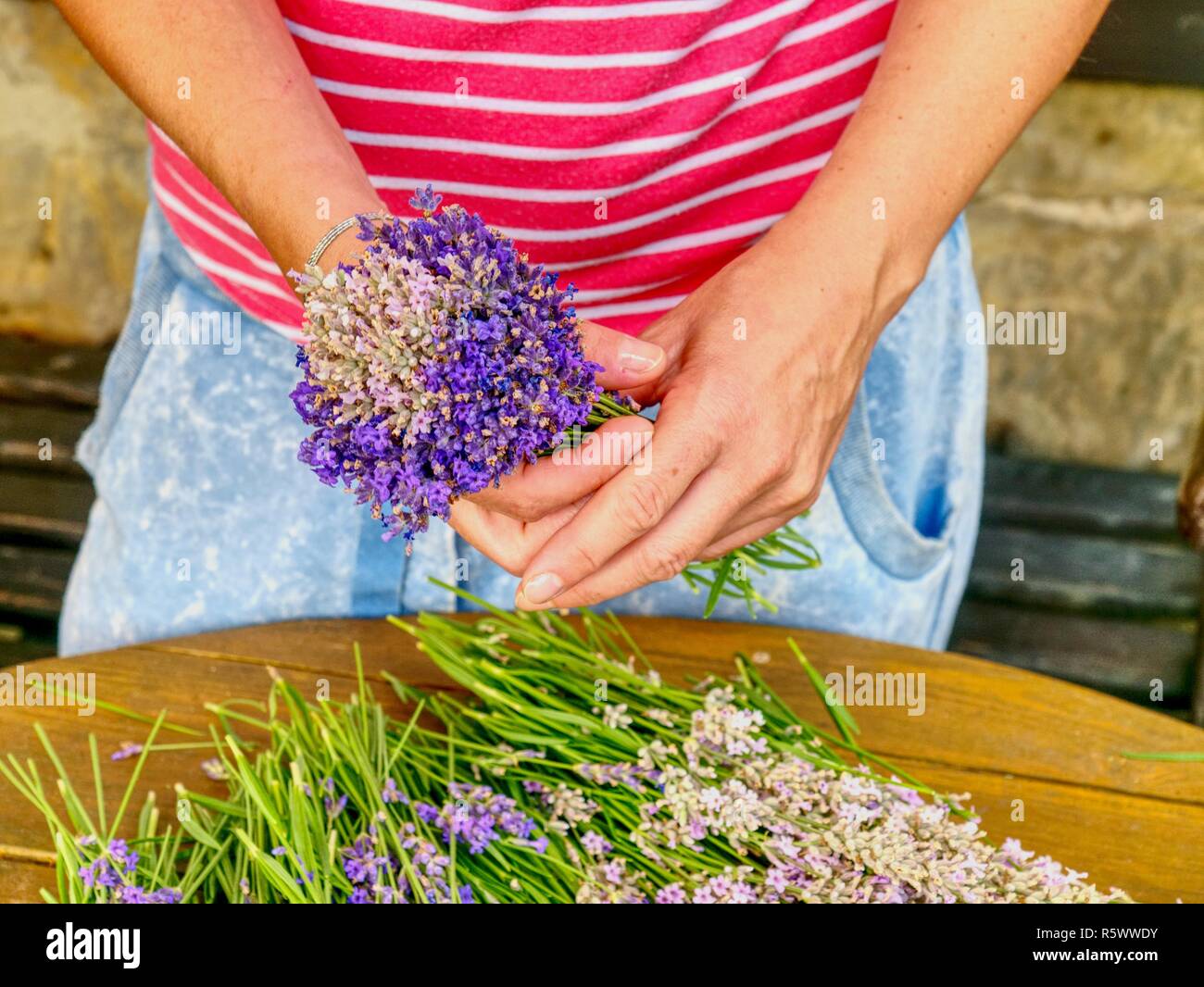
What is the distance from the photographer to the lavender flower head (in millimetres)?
689

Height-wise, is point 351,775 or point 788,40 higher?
point 788,40

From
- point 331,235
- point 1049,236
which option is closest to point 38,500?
point 331,235

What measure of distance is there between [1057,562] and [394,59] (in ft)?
5.50

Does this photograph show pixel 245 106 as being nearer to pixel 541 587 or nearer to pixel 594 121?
pixel 594 121

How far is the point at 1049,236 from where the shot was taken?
7.79 ft

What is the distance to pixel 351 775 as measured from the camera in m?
0.95

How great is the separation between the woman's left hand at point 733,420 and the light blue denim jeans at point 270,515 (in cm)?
32

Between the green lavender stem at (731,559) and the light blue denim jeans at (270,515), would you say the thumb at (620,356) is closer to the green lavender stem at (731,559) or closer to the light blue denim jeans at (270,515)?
the green lavender stem at (731,559)

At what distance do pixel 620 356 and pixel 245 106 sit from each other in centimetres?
38

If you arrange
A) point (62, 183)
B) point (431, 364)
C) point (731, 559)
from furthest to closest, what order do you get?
1. point (62, 183)
2. point (731, 559)
3. point (431, 364)

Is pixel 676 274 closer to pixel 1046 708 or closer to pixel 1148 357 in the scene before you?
pixel 1046 708

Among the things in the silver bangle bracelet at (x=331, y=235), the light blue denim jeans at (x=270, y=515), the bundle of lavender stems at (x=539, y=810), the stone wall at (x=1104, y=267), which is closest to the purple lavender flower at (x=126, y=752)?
the bundle of lavender stems at (x=539, y=810)

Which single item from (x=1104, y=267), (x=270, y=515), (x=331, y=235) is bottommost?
(x=270, y=515)
